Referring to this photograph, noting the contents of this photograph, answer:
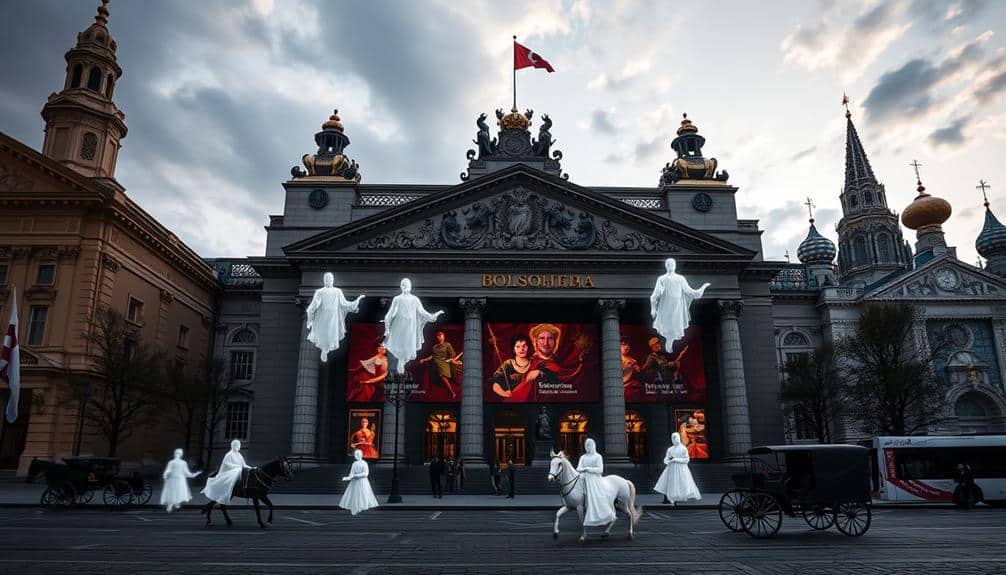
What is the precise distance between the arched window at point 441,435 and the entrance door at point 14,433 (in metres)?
21.2

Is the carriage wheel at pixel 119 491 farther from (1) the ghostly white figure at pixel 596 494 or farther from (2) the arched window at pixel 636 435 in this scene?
(2) the arched window at pixel 636 435

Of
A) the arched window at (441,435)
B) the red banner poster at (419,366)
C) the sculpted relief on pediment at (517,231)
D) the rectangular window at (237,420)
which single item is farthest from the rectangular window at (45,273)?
the arched window at (441,435)

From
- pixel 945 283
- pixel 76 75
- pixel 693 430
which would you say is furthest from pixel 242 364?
pixel 945 283

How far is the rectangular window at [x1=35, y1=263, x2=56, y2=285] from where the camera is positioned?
35000 millimetres

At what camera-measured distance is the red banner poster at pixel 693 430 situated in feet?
126

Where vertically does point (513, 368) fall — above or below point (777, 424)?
above

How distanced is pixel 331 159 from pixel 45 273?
18119mm

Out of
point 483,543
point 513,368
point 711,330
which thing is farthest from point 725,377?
point 483,543

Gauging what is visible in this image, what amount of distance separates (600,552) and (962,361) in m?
51.8

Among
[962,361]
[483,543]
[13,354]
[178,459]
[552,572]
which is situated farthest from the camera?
[962,361]

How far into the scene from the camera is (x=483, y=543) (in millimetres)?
12523

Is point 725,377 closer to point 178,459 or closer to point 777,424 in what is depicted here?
point 777,424

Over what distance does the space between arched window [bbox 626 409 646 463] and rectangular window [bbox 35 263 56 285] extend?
3441cm

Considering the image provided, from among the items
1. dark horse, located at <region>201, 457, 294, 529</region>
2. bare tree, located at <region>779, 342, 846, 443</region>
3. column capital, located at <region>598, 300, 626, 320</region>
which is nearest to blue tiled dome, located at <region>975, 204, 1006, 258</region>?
bare tree, located at <region>779, 342, 846, 443</region>
